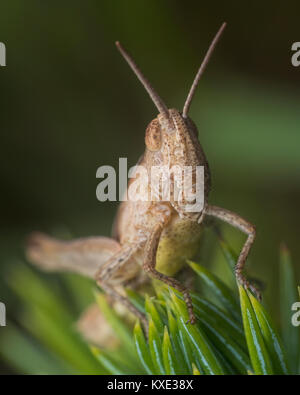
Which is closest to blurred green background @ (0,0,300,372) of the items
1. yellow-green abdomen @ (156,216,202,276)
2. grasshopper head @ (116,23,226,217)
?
yellow-green abdomen @ (156,216,202,276)

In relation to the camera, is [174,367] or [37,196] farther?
[37,196]

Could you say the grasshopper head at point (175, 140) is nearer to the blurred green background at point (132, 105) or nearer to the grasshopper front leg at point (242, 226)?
the grasshopper front leg at point (242, 226)

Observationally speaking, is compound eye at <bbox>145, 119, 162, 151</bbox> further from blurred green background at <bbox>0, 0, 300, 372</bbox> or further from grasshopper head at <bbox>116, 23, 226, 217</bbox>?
blurred green background at <bbox>0, 0, 300, 372</bbox>

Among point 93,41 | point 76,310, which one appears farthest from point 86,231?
point 93,41

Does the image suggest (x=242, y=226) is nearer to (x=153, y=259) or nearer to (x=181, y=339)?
(x=153, y=259)

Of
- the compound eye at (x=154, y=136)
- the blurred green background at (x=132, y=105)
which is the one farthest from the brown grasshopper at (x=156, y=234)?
the blurred green background at (x=132, y=105)

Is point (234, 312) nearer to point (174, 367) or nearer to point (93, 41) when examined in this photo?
point (174, 367)
